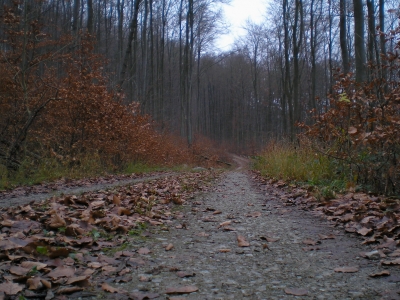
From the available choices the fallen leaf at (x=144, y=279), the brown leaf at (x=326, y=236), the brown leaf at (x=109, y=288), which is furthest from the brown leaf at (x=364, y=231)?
the brown leaf at (x=109, y=288)

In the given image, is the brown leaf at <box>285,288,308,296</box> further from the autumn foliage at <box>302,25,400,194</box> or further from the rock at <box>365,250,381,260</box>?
the autumn foliage at <box>302,25,400,194</box>

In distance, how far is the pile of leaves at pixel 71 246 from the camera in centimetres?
216

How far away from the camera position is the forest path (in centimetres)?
224

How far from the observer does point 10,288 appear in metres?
2.00

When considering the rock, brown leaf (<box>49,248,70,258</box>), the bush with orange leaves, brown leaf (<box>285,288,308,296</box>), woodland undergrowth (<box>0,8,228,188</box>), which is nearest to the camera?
brown leaf (<box>285,288,308,296</box>)

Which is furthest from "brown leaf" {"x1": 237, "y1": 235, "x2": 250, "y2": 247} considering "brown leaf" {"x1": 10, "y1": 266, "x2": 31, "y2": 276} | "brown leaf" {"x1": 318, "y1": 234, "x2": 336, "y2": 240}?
"brown leaf" {"x1": 10, "y1": 266, "x2": 31, "y2": 276}

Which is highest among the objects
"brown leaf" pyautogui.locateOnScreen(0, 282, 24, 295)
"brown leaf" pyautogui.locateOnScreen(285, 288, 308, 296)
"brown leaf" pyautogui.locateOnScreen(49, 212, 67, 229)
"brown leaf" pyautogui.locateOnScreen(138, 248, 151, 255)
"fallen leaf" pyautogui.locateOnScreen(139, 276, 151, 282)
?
"brown leaf" pyautogui.locateOnScreen(49, 212, 67, 229)

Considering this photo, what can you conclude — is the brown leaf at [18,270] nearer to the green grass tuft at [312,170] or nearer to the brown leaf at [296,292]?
the brown leaf at [296,292]

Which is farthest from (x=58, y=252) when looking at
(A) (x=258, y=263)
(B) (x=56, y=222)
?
(A) (x=258, y=263)

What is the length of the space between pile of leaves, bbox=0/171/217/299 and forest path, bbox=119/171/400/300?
0.21 metres

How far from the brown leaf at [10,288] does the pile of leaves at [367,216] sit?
8.14ft

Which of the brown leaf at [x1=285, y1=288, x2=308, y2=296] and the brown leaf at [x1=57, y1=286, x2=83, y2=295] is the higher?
the brown leaf at [x1=57, y1=286, x2=83, y2=295]

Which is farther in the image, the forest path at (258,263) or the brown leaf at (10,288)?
the forest path at (258,263)

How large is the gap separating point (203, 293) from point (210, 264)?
593 millimetres
